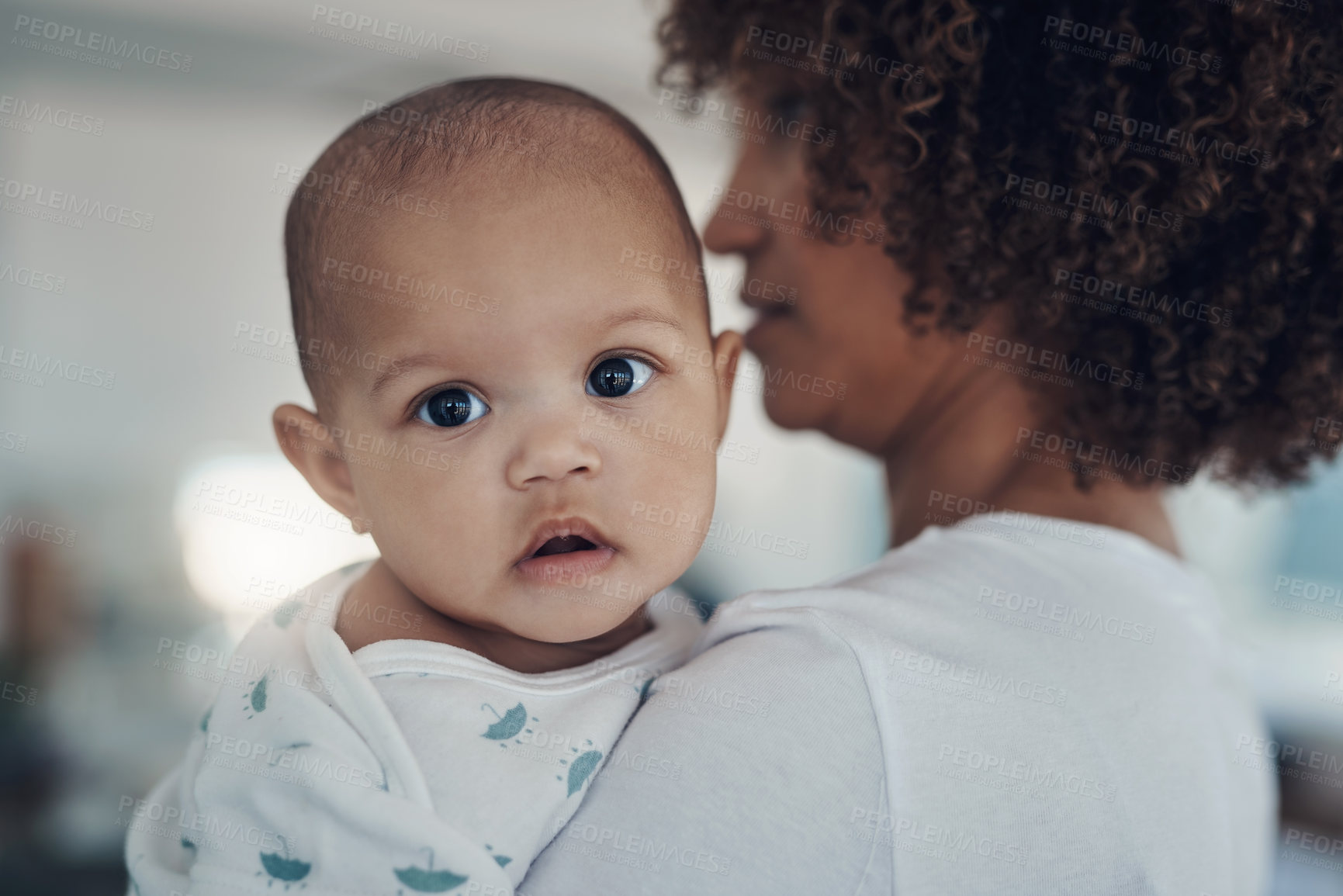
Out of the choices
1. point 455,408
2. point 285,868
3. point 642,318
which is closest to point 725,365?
point 642,318

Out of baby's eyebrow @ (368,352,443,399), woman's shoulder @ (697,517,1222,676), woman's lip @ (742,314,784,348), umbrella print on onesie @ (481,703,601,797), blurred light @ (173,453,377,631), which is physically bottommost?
blurred light @ (173,453,377,631)

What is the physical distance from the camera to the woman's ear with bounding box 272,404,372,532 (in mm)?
652

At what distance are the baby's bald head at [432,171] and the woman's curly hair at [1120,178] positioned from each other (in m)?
0.30

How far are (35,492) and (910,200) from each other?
10.3 ft

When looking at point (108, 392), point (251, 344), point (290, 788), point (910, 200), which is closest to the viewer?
point (290, 788)

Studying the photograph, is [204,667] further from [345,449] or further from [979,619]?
[979,619]

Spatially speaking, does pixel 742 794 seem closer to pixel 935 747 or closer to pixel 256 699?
pixel 935 747

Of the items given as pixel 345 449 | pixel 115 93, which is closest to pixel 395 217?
pixel 345 449

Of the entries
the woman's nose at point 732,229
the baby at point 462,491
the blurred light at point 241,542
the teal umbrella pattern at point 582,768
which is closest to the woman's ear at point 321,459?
the baby at point 462,491

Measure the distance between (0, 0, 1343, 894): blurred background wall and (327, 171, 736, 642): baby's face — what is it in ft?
5.51

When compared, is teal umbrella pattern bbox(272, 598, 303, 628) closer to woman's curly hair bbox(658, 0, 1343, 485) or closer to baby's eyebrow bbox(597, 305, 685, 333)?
baby's eyebrow bbox(597, 305, 685, 333)

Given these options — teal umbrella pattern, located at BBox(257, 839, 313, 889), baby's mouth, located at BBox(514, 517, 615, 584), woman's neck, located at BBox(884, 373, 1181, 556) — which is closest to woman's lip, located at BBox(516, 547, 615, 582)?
baby's mouth, located at BBox(514, 517, 615, 584)

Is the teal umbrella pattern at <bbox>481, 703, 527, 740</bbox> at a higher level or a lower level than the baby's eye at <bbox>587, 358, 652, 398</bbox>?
Answer: lower

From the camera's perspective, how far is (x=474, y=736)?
566 millimetres
